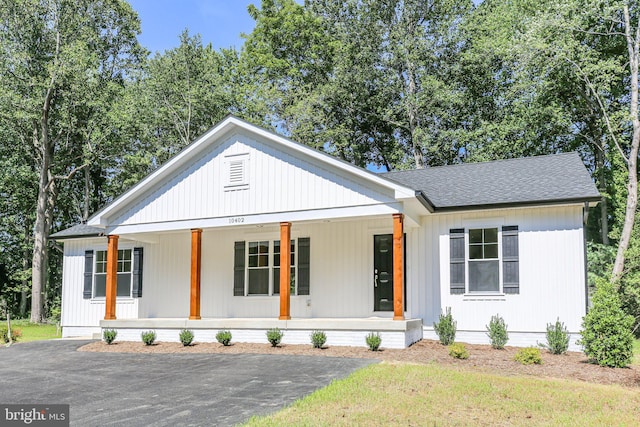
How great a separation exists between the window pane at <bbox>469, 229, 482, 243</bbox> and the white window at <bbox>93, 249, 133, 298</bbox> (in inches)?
394

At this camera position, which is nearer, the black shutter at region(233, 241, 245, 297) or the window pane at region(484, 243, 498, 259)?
the window pane at region(484, 243, 498, 259)

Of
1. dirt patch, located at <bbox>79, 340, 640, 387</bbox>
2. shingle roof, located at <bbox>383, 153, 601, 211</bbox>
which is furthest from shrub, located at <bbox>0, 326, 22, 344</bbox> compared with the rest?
shingle roof, located at <bbox>383, 153, 601, 211</bbox>

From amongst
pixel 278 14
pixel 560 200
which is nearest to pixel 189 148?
pixel 560 200

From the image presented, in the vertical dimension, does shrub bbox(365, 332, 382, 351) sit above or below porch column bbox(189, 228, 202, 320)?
below

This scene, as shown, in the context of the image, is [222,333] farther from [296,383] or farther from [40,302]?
[40,302]

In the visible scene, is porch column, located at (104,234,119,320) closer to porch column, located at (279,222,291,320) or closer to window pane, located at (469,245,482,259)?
porch column, located at (279,222,291,320)

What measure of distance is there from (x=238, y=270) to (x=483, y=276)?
22.2ft

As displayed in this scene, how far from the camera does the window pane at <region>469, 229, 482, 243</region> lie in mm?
13383

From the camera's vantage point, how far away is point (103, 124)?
28203mm

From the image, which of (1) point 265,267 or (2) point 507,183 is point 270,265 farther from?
(2) point 507,183

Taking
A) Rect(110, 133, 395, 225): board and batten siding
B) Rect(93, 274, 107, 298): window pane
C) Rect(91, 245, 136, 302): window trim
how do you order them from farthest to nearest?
Rect(93, 274, 107, 298): window pane → Rect(91, 245, 136, 302): window trim → Rect(110, 133, 395, 225): board and batten siding

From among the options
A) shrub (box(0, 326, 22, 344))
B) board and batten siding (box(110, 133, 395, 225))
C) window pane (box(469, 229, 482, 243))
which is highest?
board and batten siding (box(110, 133, 395, 225))

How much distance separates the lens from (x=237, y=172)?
1412 centimetres

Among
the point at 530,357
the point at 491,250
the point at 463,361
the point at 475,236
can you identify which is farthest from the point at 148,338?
the point at 530,357
